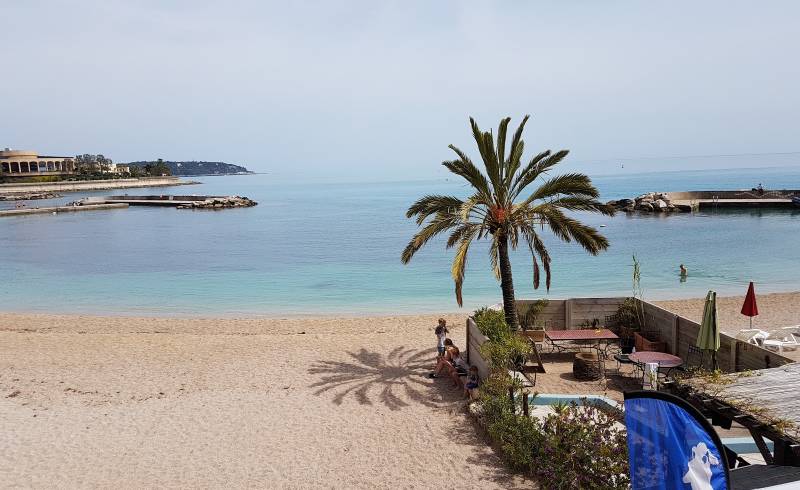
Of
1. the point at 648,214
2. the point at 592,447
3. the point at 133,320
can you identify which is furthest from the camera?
the point at 648,214

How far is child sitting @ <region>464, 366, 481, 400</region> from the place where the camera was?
1209 cm

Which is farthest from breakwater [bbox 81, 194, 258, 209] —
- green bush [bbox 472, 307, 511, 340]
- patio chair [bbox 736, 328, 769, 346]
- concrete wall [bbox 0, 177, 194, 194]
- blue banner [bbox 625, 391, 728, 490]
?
blue banner [bbox 625, 391, 728, 490]

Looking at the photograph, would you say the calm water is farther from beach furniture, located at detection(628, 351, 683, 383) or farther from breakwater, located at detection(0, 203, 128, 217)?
breakwater, located at detection(0, 203, 128, 217)

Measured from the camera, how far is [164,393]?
533 inches

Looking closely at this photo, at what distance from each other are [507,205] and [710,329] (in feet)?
16.3

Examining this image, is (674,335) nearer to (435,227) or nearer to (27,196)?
(435,227)

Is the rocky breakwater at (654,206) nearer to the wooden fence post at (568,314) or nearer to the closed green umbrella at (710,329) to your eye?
the wooden fence post at (568,314)

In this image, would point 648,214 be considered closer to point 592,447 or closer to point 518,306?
point 518,306

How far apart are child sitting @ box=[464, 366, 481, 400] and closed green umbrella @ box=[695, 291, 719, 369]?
447cm

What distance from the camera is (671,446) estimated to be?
3.34 metres

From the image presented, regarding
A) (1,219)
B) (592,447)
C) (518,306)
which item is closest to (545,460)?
(592,447)

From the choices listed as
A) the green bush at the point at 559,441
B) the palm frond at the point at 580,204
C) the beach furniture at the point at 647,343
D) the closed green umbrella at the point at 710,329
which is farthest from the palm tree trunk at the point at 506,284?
the closed green umbrella at the point at 710,329

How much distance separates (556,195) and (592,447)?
23.6 ft

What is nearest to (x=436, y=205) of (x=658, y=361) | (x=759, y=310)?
(x=658, y=361)
